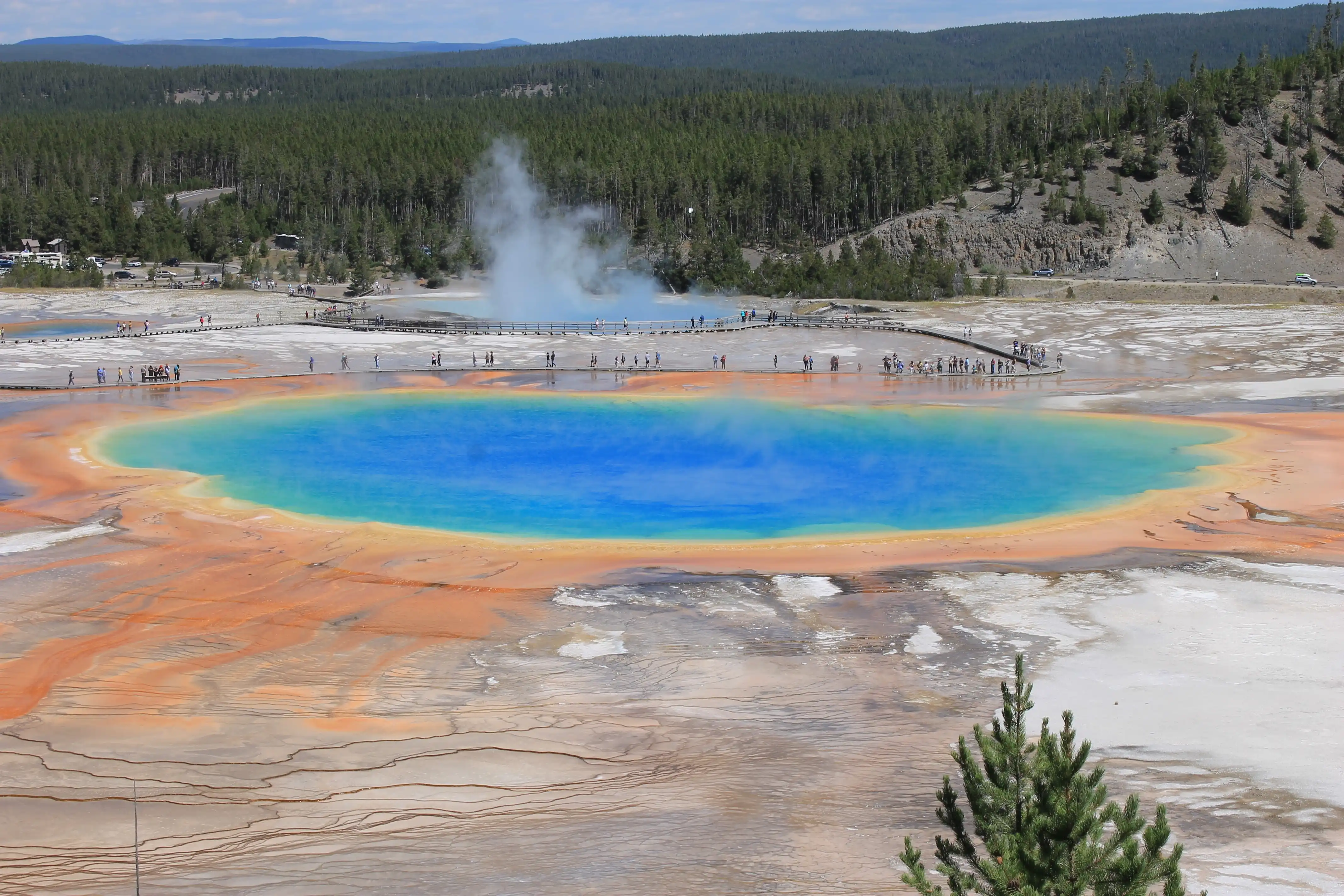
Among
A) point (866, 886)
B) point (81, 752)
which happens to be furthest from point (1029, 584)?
point (81, 752)

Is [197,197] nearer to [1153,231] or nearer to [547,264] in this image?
[547,264]

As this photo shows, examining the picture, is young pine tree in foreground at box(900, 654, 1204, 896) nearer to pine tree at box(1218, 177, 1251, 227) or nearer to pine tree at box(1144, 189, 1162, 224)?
pine tree at box(1144, 189, 1162, 224)

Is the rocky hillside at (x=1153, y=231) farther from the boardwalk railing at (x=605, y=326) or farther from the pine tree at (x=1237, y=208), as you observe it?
the boardwalk railing at (x=605, y=326)

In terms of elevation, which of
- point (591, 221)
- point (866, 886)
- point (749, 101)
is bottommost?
point (866, 886)

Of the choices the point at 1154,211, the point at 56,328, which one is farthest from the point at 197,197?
the point at 1154,211

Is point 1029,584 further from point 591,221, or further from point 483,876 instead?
point 591,221

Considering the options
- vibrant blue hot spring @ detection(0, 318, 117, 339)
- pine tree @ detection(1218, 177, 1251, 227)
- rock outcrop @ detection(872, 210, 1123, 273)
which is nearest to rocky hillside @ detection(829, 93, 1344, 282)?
rock outcrop @ detection(872, 210, 1123, 273)
